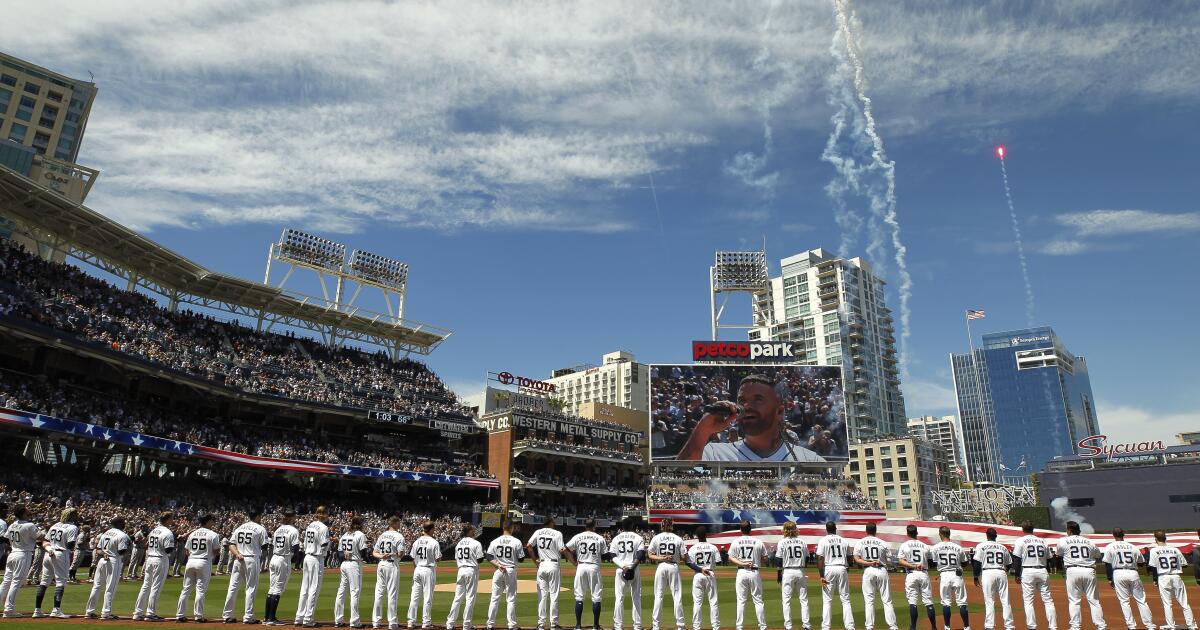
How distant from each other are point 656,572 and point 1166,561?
10.5m

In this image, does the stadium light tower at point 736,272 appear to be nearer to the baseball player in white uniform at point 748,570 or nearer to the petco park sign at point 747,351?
the petco park sign at point 747,351

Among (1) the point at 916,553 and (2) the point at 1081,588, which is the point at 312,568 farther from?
(2) the point at 1081,588

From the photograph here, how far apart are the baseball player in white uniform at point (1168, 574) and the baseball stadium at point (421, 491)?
0.07 metres

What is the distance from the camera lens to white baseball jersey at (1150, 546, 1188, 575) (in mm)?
14789

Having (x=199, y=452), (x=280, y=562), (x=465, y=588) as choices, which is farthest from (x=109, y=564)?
(x=199, y=452)

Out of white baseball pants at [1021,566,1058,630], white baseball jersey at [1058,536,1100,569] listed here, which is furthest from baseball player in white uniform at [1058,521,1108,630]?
white baseball pants at [1021,566,1058,630]

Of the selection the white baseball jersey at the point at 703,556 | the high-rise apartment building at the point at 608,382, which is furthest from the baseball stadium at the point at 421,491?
the high-rise apartment building at the point at 608,382

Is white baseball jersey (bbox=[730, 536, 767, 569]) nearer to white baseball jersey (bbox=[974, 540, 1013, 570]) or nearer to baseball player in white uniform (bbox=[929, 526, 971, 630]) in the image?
baseball player in white uniform (bbox=[929, 526, 971, 630])

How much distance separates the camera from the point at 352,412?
55688 millimetres

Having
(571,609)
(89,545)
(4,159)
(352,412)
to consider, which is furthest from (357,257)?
(571,609)

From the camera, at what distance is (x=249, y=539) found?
1508cm

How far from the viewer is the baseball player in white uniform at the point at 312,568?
47.7 feet

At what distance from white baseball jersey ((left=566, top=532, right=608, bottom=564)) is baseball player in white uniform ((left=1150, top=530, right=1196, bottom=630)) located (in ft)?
36.3

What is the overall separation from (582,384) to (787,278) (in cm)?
5345
